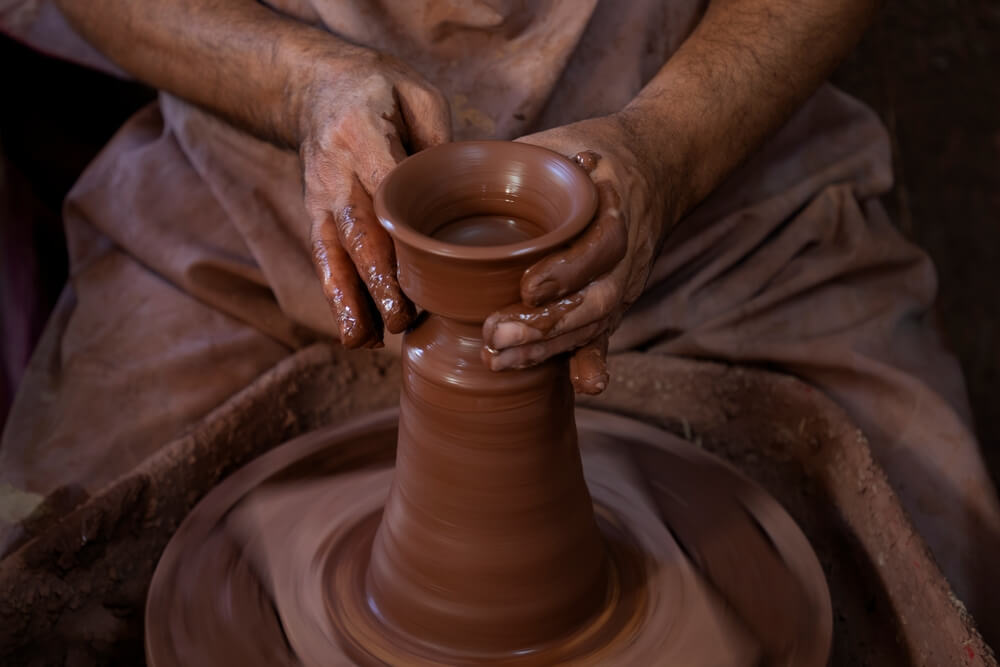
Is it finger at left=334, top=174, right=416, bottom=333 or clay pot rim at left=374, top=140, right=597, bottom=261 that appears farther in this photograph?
finger at left=334, top=174, right=416, bottom=333

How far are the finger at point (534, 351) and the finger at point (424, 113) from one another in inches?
13.1

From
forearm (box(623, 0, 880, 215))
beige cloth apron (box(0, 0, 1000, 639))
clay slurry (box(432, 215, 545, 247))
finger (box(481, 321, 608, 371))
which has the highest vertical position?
clay slurry (box(432, 215, 545, 247))

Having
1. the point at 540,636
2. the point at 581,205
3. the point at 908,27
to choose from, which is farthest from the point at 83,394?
the point at 908,27

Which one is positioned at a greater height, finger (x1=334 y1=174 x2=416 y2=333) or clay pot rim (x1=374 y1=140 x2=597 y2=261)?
clay pot rim (x1=374 y1=140 x2=597 y2=261)

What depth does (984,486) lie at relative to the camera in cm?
142

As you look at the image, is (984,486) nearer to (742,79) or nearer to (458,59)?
(742,79)

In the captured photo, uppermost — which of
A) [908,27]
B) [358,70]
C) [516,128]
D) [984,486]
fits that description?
[358,70]

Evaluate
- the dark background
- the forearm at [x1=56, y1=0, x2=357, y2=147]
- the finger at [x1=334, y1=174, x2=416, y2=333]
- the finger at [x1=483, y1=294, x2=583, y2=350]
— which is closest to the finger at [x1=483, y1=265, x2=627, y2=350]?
the finger at [x1=483, y1=294, x2=583, y2=350]

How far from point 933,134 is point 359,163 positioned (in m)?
2.09

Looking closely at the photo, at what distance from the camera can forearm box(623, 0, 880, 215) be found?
138 centimetres

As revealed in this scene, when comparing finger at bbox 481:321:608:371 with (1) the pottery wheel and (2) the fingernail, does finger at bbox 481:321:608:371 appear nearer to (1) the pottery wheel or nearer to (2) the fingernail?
(2) the fingernail

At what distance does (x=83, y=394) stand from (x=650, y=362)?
785 millimetres

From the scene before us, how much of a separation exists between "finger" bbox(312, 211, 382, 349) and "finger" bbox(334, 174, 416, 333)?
0.5 inches

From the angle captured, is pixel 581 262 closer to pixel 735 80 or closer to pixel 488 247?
pixel 488 247
